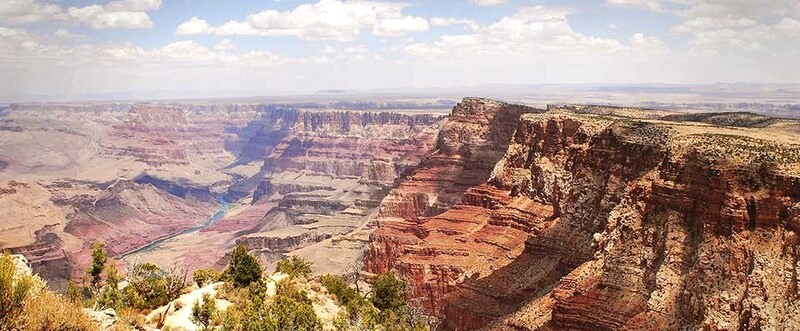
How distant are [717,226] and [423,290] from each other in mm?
40751

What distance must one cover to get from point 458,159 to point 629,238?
65935mm

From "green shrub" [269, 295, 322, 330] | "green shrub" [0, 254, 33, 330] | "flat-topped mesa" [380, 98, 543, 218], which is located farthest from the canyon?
"green shrub" [0, 254, 33, 330]

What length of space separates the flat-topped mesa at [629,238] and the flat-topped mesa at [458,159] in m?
28.1

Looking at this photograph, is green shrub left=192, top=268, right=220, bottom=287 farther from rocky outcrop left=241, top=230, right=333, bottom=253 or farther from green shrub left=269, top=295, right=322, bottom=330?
rocky outcrop left=241, top=230, right=333, bottom=253

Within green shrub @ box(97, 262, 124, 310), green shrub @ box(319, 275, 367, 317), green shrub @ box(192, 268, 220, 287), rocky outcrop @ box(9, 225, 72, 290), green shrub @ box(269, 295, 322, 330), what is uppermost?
green shrub @ box(269, 295, 322, 330)

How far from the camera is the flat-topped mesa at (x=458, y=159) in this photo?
110 meters

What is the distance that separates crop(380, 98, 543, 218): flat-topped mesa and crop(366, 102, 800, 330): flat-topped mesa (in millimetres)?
28055

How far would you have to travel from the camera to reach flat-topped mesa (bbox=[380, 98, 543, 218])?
110 metres

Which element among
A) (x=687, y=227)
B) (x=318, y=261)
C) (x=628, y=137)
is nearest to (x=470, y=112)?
(x=318, y=261)

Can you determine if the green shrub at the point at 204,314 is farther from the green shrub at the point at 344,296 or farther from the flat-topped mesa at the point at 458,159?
the flat-topped mesa at the point at 458,159

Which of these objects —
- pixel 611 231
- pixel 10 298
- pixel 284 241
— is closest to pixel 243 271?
pixel 10 298

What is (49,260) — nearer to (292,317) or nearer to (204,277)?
(204,277)

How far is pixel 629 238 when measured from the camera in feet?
164

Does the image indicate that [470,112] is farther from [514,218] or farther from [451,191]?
[514,218]
